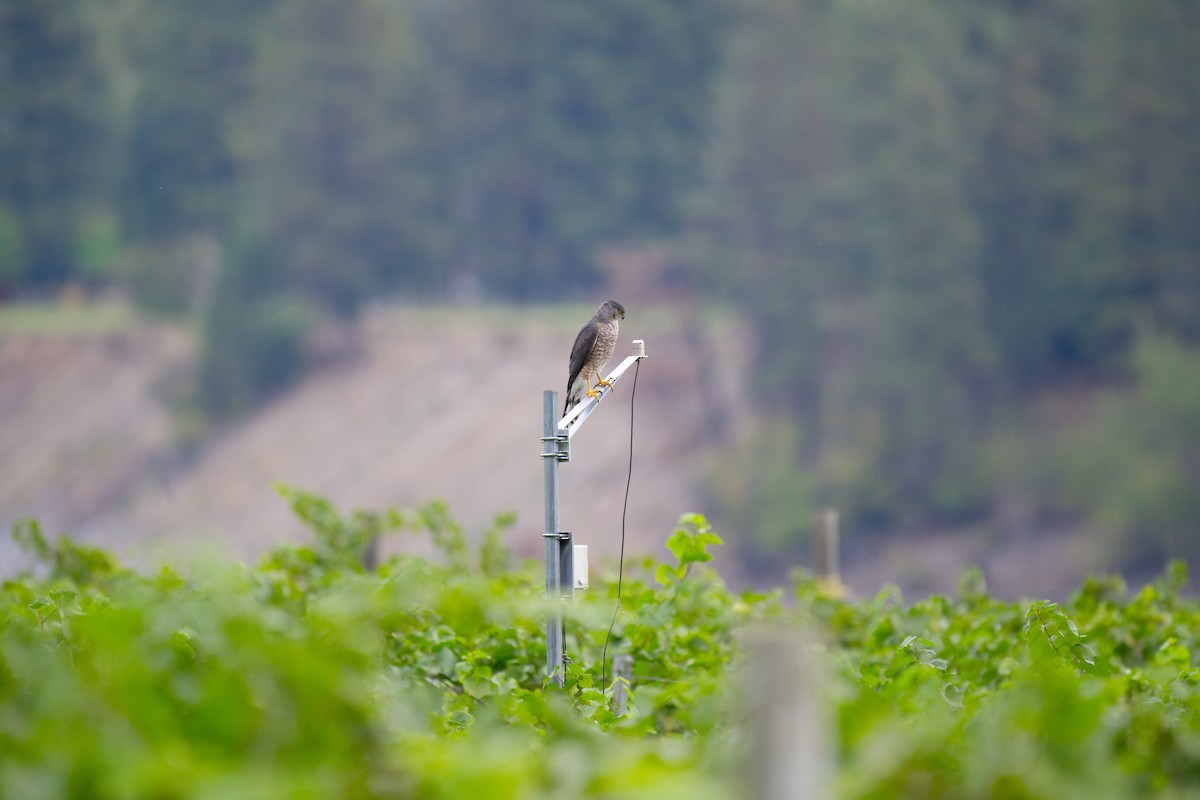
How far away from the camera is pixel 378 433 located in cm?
4844

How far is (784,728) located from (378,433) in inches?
1836

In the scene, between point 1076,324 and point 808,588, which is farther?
point 1076,324

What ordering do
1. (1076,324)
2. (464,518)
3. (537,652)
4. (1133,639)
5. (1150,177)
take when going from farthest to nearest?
1. (464,518)
2. (1076,324)
3. (1150,177)
4. (1133,639)
5. (537,652)

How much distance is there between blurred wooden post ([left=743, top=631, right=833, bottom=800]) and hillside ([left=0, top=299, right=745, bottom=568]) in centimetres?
3772

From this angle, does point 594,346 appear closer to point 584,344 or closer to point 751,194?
point 584,344

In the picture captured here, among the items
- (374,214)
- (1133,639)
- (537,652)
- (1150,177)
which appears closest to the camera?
(537,652)

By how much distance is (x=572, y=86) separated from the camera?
2108 inches

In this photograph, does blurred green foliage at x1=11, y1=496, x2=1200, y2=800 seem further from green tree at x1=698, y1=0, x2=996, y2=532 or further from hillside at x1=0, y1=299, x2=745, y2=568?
hillside at x1=0, y1=299, x2=745, y2=568

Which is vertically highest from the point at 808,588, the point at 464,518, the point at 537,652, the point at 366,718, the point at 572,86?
the point at 572,86

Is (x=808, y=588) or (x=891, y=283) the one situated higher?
(x=891, y=283)

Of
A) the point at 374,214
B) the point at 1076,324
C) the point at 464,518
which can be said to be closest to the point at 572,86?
the point at 374,214

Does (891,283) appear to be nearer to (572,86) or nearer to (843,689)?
(572,86)

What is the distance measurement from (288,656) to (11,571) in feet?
20.4

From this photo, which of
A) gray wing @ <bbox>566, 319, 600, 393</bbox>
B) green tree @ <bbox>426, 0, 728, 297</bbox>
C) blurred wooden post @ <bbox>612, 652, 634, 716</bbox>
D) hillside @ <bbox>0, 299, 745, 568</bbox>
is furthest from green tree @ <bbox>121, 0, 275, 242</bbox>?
blurred wooden post @ <bbox>612, 652, 634, 716</bbox>
